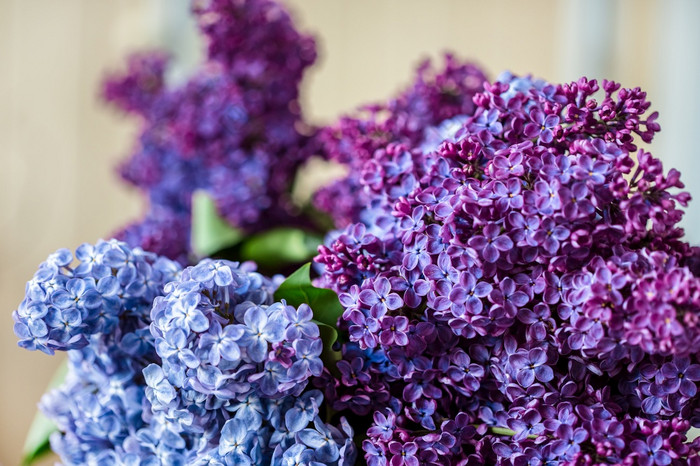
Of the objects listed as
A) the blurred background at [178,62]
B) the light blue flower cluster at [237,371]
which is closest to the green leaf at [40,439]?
the light blue flower cluster at [237,371]

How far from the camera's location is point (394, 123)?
20.0 inches

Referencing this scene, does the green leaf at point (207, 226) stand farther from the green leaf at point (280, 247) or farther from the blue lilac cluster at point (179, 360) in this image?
the blue lilac cluster at point (179, 360)

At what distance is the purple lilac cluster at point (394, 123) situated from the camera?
0.49m

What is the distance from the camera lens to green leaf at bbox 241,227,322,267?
0.55 m

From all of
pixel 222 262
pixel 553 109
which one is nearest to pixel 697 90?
pixel 553 109

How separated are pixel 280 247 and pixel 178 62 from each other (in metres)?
1.21

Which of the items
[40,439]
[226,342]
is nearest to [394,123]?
[226,342]

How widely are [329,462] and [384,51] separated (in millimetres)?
1587

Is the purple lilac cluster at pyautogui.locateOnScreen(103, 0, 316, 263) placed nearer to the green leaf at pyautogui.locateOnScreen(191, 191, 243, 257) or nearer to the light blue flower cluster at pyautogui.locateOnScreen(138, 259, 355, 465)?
the green leaf at pyautogui.locateOnScreen(191, 191, 243, 257)

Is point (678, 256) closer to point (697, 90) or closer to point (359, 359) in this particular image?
point (359, 359)

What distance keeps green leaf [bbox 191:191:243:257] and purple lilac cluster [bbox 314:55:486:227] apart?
94 mm

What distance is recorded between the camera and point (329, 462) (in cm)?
35

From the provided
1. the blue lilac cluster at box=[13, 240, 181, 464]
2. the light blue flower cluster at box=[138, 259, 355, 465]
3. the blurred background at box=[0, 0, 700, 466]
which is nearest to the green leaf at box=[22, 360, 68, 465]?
the blue lilac cluster at box=[13, 240, 181, 464]

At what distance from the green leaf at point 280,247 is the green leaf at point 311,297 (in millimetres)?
154
